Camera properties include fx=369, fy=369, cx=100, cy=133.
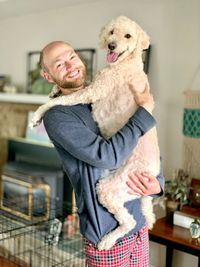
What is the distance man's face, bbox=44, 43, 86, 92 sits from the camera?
1258mm

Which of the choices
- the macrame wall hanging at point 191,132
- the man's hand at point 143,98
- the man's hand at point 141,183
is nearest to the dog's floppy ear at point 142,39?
the man's hand at point 143,98

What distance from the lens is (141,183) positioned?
3.99ft

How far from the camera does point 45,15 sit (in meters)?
3.38

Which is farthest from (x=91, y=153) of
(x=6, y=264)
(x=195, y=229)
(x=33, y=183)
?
(x=33, y=183)

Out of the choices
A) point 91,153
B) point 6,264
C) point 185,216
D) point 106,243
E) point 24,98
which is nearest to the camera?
point 91,153

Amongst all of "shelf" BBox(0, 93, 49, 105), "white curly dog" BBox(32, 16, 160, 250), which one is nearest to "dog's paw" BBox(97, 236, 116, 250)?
"white curly dog" BBox(32, 16, 160, 250)

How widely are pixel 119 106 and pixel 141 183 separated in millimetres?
265

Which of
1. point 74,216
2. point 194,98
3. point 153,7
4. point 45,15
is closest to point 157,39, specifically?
point 153,7

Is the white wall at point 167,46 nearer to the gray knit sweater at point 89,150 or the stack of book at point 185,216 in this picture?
the stack of book at point 185,216

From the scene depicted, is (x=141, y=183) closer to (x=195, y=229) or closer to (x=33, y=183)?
(x=195, y=229)

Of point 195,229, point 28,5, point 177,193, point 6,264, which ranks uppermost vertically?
point 28,5

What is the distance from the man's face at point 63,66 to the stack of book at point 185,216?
1.23 meters

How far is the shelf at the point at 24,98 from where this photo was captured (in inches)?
130

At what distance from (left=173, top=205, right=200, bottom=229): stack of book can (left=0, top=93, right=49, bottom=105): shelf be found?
1.57 metres
